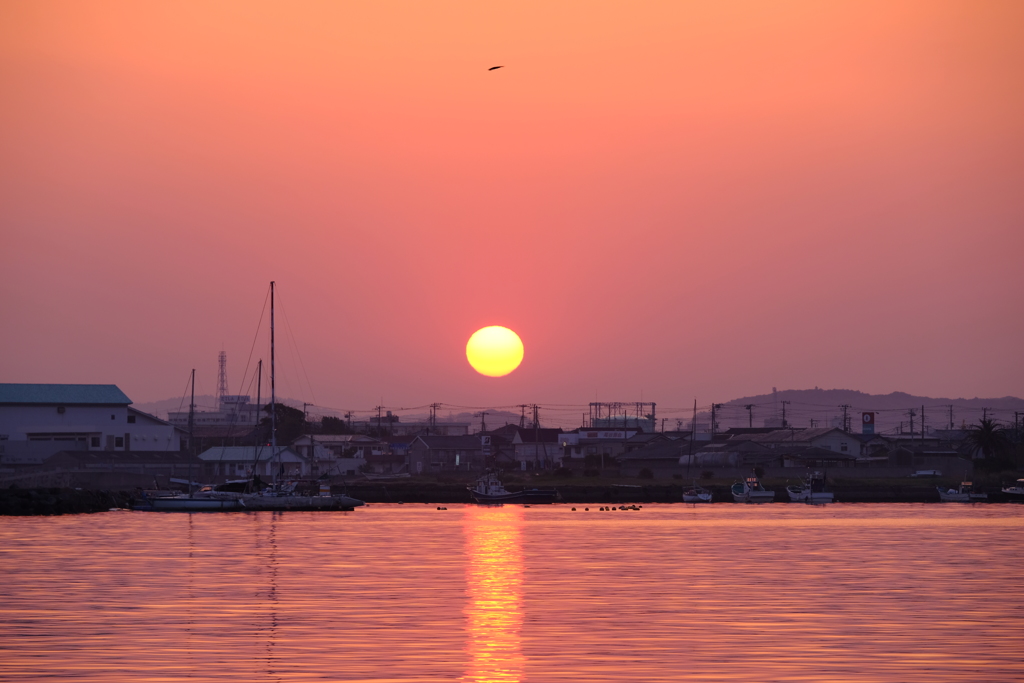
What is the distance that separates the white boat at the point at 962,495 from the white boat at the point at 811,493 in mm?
11306

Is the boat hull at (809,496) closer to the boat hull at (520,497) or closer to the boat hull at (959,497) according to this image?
the boat hull at (959,497)

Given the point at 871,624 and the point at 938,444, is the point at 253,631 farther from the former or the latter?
the point at 938,444

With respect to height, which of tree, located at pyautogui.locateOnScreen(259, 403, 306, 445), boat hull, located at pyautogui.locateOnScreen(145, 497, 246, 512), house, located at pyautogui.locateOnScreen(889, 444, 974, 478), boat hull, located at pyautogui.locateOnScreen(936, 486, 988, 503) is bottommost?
boat hull, located at pyautogui.locateOnScreen(936, 486, 988, 503)

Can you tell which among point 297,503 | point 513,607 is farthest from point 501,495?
point 513,607

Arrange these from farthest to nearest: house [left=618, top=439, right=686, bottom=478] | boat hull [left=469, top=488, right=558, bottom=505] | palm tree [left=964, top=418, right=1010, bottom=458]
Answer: palm tree [left=964, top=418, right=1010, bottom=458], house [left=618, top=439, right=686, bottom=478], boat hull [left=469, top=488, right=558, bottom=505]

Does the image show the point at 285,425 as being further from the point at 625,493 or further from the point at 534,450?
the point at 625,493

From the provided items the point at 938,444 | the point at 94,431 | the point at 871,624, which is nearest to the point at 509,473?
the point at 94,431

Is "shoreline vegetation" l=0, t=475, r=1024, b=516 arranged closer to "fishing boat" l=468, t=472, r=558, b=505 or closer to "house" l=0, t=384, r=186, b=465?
"fishing boat" l=468, t=472, r=558, b=505

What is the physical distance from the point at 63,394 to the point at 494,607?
114 metres

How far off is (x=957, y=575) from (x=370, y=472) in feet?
396

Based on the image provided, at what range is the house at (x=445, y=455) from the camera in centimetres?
15525

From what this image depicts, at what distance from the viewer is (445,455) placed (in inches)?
6176

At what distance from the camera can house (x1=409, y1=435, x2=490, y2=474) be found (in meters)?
155

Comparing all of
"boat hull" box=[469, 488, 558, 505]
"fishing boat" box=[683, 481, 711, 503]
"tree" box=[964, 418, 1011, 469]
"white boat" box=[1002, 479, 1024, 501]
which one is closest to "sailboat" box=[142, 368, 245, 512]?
"boat hull" box=[469, 488, 558, 505]
